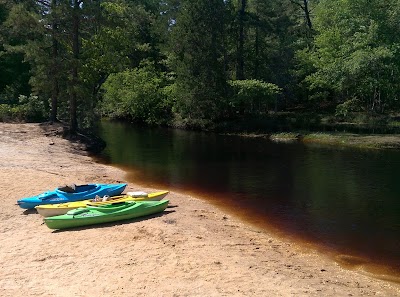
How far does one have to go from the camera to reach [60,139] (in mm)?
28812

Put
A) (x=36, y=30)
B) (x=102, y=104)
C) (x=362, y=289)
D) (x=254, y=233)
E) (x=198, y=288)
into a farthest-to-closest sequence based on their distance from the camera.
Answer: (x=102, y=104), (x=36, y=30), (x=254, y=233), (x=362, y=289), (x=198, y=288)

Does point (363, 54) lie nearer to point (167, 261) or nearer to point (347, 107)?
point (347, 107)

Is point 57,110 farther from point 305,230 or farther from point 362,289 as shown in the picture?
point 362,289

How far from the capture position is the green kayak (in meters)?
11.9

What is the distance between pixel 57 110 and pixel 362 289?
31058mm

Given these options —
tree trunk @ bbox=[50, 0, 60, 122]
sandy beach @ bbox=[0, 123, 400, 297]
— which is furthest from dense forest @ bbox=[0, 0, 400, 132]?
sandy beach @ bbox=[0, 123, 400, 297]

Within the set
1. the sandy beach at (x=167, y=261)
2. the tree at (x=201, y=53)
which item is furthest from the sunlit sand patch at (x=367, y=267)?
the tree at (x=201, y=53)

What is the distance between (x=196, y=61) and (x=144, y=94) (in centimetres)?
946

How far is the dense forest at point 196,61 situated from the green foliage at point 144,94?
0.15 m

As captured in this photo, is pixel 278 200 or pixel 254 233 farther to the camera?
pixel 278 200

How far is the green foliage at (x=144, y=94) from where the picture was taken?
162 ft

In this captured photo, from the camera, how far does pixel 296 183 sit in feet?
66.3

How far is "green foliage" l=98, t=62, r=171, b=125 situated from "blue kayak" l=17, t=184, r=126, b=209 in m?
33.3

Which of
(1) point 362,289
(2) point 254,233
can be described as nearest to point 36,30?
(2) point 254,233
